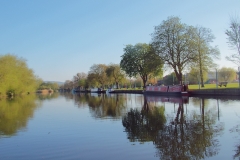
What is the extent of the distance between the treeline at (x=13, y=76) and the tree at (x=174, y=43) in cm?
3632

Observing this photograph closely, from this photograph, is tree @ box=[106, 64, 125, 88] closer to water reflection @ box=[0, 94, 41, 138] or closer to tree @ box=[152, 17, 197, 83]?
tree @ box=[152, 17, 197, 83]

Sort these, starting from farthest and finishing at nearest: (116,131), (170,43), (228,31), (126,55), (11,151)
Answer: (126,55) → (170,43) → (228,31) → (116,131) → (11,151)

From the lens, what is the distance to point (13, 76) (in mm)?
59688

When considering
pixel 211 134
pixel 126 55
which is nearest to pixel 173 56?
pixel 126 55

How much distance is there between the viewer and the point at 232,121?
460 inches

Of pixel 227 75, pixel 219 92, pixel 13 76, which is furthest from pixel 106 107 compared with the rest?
pixel 227 75

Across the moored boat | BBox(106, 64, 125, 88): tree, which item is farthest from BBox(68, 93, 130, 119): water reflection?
BBox(106, 64, 125, 88): tree

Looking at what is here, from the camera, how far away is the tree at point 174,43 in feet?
134

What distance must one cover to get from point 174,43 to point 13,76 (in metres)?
40.2

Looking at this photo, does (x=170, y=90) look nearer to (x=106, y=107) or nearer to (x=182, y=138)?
(x=106, y=107)

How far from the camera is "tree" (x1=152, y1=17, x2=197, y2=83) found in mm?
40781

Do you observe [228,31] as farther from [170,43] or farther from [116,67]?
[116,67]

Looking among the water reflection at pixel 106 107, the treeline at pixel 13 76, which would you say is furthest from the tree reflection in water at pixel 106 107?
the treeline at pixel 13 76

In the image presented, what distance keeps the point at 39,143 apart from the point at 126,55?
2206 inches
